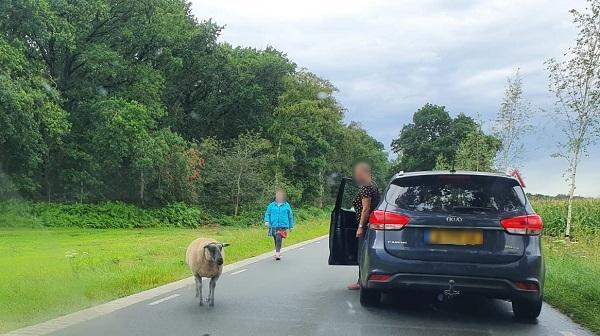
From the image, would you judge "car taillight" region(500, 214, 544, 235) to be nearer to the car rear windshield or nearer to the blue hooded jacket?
the car rear windshield

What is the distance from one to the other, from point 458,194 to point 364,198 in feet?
6.87

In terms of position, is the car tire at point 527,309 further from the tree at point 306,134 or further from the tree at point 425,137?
the tree at point 425,137

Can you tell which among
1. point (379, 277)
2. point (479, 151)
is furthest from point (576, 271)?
point (479, 151)

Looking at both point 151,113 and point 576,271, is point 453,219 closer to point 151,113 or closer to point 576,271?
point 576,271

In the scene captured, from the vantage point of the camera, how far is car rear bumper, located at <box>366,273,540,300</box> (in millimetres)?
7473

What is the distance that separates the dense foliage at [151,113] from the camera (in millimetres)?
38531

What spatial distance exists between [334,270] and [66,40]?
32.0m

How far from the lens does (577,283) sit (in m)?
10.3

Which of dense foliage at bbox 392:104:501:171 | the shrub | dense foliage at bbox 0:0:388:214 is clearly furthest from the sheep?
dense foliage at bbox 392:104:501:171

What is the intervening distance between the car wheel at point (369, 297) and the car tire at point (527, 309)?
1780 millimetres

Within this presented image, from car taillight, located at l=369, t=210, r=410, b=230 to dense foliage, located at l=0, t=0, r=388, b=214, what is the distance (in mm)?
22860

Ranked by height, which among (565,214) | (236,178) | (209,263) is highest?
(236,178)

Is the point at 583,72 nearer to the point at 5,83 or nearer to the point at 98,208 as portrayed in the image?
the point at 5,83

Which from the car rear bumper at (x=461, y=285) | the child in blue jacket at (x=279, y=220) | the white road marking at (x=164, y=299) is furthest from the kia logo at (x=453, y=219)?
the child in blue jacket at (x=279, y=220)
